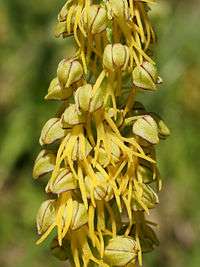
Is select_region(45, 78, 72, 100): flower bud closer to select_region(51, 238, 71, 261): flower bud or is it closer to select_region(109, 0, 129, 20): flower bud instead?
select_region(109, 0, 129, 20): flower bud

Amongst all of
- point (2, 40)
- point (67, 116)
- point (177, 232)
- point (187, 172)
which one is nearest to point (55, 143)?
point (67, 116)

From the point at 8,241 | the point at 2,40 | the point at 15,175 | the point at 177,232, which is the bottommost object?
the point at 177,232

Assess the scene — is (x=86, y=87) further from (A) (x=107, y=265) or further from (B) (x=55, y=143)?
(A) (x=107, y=265)

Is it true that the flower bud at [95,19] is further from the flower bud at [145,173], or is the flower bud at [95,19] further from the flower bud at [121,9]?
the flower bud at [145,173]

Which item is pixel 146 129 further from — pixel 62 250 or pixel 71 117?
pixel 62 250

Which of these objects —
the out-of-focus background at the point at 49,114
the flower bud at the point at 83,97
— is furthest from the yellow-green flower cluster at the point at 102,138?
the out-of-focus background at the point at 49,114

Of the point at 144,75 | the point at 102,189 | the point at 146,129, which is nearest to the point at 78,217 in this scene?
the point at 102,189
